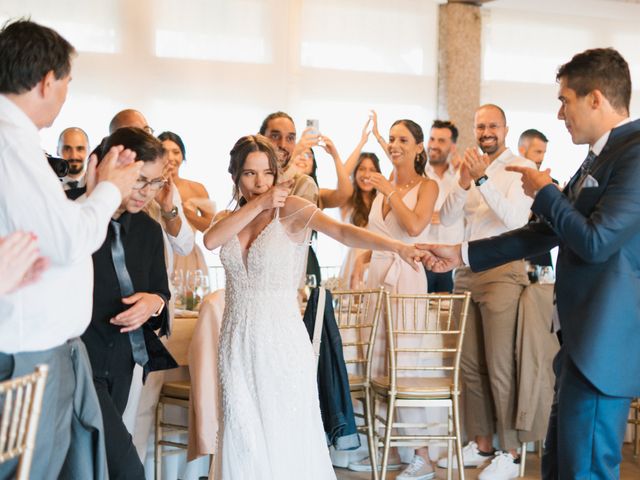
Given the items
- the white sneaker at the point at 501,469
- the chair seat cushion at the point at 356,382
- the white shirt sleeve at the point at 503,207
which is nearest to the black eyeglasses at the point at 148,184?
the chair seat cushion at the point at 356,382

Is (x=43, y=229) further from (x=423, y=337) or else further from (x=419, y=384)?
(x=423, y=337)

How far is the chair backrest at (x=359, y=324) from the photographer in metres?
4.86

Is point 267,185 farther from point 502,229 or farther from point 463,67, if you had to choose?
point 463,67

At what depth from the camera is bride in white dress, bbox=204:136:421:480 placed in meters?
3.46

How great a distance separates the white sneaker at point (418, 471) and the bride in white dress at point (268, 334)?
1668 millimetres

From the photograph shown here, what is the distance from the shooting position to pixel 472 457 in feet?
17.9

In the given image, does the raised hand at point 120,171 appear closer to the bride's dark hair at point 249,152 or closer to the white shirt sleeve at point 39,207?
the white shirt sleeve at point 39,207

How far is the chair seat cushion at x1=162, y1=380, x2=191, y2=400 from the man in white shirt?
2199 millimetres

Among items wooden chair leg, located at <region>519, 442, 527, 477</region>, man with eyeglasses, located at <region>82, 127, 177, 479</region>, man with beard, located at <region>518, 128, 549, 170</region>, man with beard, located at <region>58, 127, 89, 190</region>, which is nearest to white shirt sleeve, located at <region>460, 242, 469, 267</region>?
man with eyeglasses, located at <region>82, 127, 177, 479</region>

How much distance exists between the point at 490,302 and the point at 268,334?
81.9 inches

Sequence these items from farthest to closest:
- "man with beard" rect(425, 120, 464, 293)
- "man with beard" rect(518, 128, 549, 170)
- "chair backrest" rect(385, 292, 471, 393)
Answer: "man with beard" rect(518, 128, 549, 170) → "man with beard" rect(425, 120, 464, 293) → "chair backrest" rect(385, 292, 471, 393)

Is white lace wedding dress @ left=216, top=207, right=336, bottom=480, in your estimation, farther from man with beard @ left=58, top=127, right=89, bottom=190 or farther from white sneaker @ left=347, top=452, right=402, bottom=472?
man with beard @ left=58, top=127, right=89, bottom=190

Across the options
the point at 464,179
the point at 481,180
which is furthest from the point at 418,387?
the point at 464,179

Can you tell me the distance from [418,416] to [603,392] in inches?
113
